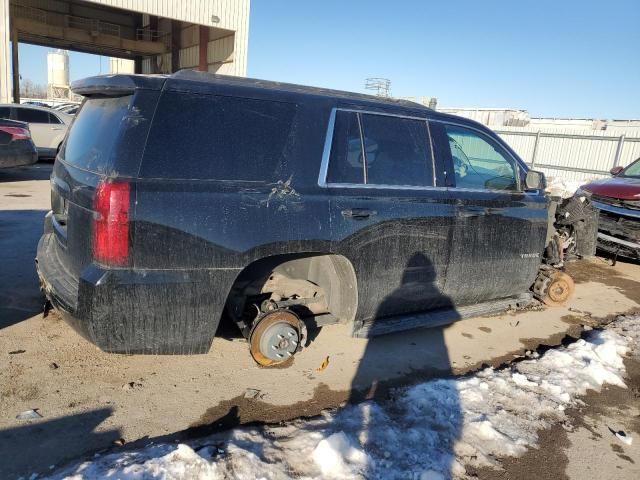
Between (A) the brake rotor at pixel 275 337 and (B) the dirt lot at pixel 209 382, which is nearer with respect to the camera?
(B) the dirt lot at pixel 209 382

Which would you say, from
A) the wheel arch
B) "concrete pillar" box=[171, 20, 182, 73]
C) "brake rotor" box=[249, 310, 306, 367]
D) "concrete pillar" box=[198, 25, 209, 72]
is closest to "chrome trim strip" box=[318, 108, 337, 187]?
the wheel arch

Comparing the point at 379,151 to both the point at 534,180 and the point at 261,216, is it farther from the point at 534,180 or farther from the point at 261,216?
the point at 534,180

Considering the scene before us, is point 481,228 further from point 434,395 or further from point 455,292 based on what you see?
point 434,395

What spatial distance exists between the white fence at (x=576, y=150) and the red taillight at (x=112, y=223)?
62.5 feet

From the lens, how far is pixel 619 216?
7656 mm

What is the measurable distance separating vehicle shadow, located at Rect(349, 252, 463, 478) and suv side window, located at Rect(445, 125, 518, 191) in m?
0.95

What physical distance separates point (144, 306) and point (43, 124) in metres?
14.4

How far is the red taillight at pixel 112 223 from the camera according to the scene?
282 centimetres

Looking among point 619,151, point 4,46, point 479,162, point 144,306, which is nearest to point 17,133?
point 4,46

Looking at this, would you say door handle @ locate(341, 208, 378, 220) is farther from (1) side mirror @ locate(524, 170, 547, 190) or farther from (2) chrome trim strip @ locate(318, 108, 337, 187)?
(1) side mirror @ locate(524, 170, 547, 190)

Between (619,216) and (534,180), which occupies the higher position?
(534,180)

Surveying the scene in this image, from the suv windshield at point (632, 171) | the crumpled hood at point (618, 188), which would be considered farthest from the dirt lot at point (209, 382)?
the suv windshield at point (632, 171)

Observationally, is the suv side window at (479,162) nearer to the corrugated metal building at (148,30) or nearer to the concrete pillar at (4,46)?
the concrete pillar at (4,46)

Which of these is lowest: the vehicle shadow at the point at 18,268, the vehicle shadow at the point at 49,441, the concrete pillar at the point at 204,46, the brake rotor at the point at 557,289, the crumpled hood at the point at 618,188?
the vehicle shadow at the point at 49,441
